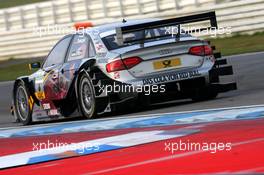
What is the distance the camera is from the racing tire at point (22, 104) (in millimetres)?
13617

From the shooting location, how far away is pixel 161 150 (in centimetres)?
784

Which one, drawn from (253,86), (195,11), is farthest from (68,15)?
(253,86)

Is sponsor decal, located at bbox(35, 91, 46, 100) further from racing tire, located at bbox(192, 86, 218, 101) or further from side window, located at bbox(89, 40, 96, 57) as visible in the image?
racing tire, located at bbox(192, 86, 218, 101)

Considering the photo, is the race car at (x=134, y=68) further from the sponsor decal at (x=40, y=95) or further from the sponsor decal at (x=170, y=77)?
the sponsor decal at (x=40, y=95)

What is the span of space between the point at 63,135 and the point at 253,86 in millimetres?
4412

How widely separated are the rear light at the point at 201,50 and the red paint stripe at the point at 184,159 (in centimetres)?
314

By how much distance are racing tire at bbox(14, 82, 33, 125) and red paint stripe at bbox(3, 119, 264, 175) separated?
209 inches

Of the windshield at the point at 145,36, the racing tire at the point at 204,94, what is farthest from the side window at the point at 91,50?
the racing tire at the point at 204,94

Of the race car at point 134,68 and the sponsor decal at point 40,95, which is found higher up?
the race car at point 134,68

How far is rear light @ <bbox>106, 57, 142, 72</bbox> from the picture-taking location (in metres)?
11.6

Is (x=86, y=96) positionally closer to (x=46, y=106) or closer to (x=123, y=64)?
(x=123, y=64)

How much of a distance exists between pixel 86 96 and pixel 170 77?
127 centimetres

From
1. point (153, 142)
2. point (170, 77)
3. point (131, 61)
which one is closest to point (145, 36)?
point (131, 61)

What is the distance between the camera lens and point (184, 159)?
7160 mm
